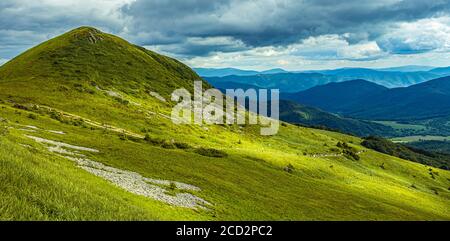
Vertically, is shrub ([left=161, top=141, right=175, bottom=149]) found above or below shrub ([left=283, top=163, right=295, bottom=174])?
above

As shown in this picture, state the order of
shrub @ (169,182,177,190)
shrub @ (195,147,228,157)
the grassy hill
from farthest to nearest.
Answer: shrub @ (195,147,228,157), shrub @ (169,182,177,190), the grassy hill

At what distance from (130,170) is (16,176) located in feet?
88.4

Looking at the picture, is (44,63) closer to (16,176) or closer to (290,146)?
(290,146)

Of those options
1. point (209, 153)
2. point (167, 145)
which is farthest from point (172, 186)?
point (209, 153)

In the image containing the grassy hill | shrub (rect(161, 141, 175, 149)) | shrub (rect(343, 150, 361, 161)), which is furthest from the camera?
shrub (rect(343, 150, 361, 161))

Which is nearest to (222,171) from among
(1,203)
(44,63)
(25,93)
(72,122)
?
(72,122)

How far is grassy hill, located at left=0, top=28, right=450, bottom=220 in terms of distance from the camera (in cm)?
2191

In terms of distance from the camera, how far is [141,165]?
165 feet

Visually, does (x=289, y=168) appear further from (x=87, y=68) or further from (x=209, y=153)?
(x=87, y=68)

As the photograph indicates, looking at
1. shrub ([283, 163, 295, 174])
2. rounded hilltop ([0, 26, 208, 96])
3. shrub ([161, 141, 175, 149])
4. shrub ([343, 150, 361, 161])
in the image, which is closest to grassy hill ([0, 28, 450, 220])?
shrub ([161, 141, 175, 149])

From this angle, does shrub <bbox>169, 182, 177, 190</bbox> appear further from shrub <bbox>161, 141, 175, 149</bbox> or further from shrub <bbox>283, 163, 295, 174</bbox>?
A: shrub <bbox>283, 163, 295, 174</bbox>

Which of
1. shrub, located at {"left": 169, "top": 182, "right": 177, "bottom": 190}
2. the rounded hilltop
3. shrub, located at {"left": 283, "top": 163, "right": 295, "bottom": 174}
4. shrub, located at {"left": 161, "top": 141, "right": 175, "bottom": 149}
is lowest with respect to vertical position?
shrub, located at {"left": 283, "top": 163, "right": 295, "bottom": 174}

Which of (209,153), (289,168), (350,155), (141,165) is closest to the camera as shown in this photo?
(141,165)
